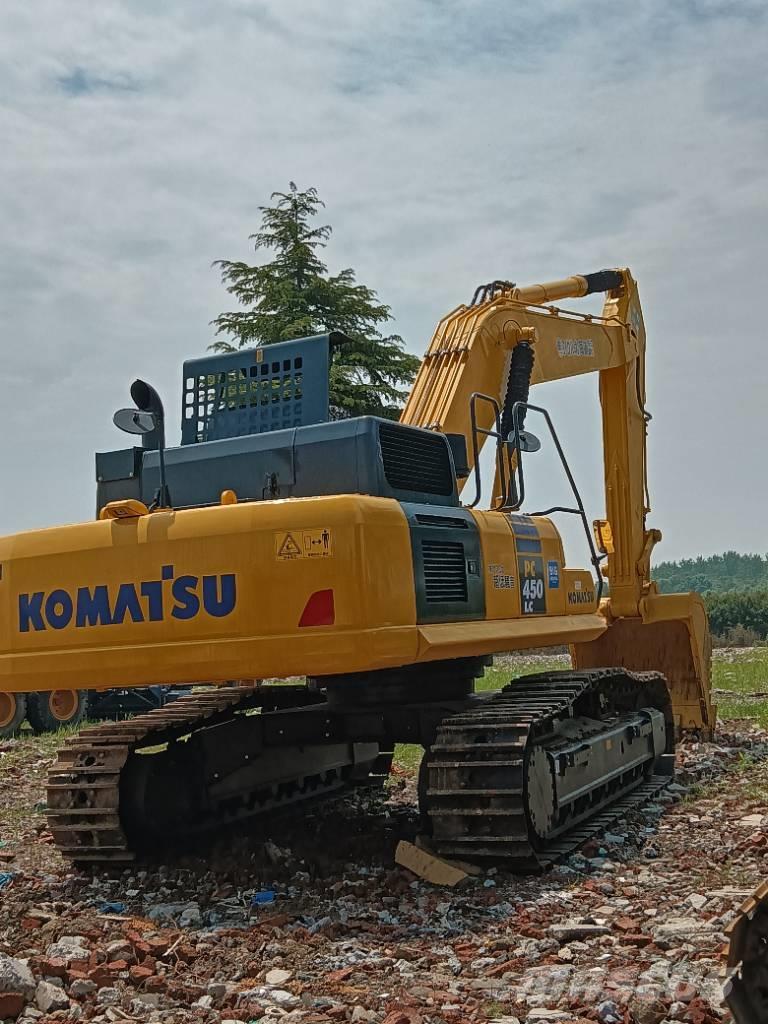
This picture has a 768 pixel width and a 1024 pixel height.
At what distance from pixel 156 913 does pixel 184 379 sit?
3.46 m

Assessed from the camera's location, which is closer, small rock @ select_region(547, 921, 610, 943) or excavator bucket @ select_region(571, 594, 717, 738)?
small rock @ select_region(547, 921, 610, 943)

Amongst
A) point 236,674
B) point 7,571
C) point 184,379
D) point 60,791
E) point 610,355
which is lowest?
point 60,791

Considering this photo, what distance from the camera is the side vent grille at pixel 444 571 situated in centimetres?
650

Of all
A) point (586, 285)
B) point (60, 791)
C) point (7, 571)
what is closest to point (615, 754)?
point (60, 791)

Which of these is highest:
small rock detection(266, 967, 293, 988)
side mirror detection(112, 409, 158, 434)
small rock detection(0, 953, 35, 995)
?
side mirror detection(112, 409, 158, 434)

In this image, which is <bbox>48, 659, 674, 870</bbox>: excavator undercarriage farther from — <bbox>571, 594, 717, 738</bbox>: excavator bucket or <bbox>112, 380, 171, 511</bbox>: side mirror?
<bbox>571, 594, 717, 738</bbox>: excavator bucket

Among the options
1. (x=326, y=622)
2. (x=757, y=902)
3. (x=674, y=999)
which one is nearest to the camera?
(x=757, y=902)

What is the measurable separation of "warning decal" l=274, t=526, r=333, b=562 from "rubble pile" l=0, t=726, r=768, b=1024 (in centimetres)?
179

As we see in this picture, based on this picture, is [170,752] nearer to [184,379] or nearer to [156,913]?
[156,913]

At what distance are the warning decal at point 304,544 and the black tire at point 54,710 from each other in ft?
31.8

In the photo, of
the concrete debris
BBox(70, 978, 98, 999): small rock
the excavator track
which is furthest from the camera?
the excavator track

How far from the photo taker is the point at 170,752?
7.85 m

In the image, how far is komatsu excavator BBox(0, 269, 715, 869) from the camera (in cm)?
614

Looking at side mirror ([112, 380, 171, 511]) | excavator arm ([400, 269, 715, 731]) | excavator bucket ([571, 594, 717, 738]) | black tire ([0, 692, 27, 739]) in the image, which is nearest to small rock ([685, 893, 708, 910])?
side mirror ([112, 380, 171, 511])
